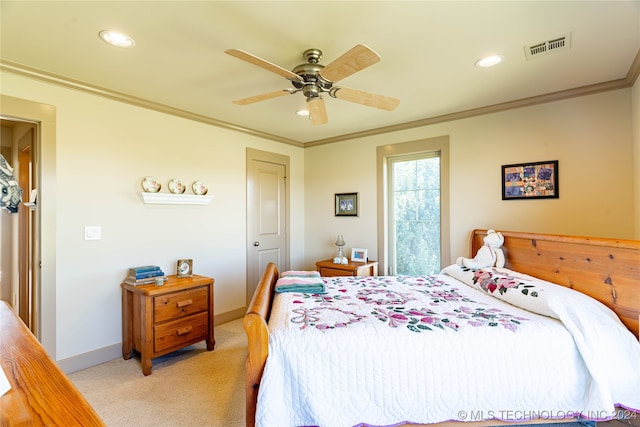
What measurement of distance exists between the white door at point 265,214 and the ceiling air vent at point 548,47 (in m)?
3.05

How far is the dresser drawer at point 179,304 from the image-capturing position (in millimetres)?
2551

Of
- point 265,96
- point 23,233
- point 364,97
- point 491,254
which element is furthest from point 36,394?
point 23,233

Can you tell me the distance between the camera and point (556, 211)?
8.79 feet

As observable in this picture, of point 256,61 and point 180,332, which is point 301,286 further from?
point 256,61

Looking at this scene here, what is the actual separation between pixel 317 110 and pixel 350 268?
2001 millimetres

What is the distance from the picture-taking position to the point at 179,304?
269 cm

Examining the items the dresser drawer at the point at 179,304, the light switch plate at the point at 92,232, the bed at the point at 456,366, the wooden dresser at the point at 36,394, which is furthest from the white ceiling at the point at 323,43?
the dresser drawer at the point at 179,304

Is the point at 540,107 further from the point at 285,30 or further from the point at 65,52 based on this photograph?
the point at 65,52

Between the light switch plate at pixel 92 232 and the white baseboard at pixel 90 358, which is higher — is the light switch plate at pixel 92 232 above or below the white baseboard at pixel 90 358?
above

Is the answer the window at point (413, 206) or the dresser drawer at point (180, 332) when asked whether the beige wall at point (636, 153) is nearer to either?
the window at point (413, 206)

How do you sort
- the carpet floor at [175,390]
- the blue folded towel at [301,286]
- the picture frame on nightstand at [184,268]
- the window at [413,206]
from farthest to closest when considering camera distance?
the window at [413,206] < the picture frame on nightstand at [184,268] < the blue folded towel at [301,286] < the carpet floor at [175,390]

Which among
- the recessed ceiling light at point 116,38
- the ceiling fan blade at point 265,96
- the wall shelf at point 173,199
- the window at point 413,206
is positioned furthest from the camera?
the window at point 413,206

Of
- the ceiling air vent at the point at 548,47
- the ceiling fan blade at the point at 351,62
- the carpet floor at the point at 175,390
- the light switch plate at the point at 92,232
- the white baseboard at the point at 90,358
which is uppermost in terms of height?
the ceiling air vent at the point at 548,47

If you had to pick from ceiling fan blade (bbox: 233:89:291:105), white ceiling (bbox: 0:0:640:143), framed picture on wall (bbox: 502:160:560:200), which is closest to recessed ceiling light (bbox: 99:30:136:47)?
white ceiling (bbox: 0:0:640:143)
